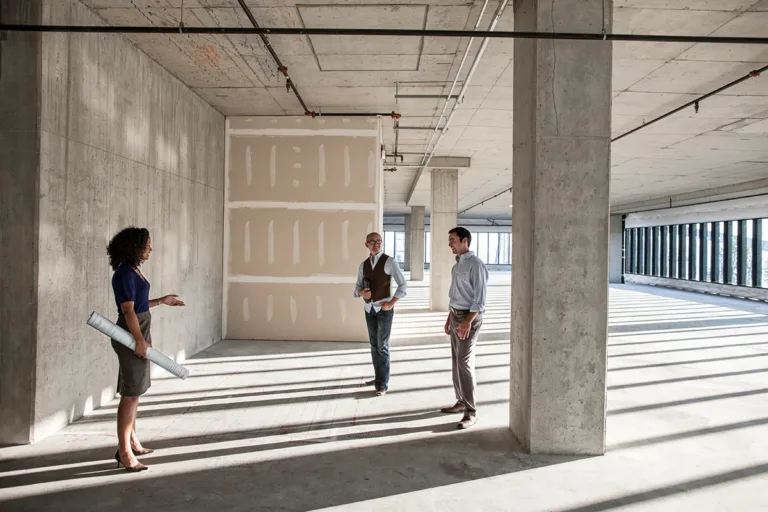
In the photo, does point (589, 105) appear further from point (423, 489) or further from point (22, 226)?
point (22, 226)

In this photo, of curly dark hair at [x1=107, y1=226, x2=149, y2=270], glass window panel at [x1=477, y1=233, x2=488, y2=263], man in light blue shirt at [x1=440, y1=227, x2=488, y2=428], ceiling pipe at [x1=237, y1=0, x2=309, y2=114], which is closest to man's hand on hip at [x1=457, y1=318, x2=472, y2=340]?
man in light blue shirt at [x1=440, y1=227, x2=488, y2=428]

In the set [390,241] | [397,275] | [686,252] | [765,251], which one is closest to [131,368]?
[397,275]

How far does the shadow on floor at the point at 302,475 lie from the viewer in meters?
2.96

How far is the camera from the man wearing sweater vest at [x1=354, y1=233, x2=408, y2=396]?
5.02m

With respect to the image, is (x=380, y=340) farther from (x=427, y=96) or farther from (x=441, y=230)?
(x=441, y=230)

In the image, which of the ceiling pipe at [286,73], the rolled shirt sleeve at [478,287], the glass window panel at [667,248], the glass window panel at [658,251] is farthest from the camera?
the glass window panel at [658,251]

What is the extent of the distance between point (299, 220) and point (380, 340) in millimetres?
3620

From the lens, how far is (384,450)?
12.3 ft

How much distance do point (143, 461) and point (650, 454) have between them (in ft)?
11.8

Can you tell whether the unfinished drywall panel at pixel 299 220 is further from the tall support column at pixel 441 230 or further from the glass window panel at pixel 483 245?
the glass window panel at pixel 483 245

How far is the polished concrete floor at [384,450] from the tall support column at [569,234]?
355mm

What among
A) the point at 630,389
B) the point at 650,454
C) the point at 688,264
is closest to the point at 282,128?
the point at 630,389

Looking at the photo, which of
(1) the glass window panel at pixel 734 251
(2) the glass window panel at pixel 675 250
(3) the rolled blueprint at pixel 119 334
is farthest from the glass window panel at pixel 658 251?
(3) the rolled blueprint at pixel 119 334

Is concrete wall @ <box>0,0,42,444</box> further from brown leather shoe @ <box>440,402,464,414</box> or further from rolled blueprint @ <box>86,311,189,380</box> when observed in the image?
brown leather shoe @ <box>440,402,464,414</box>
